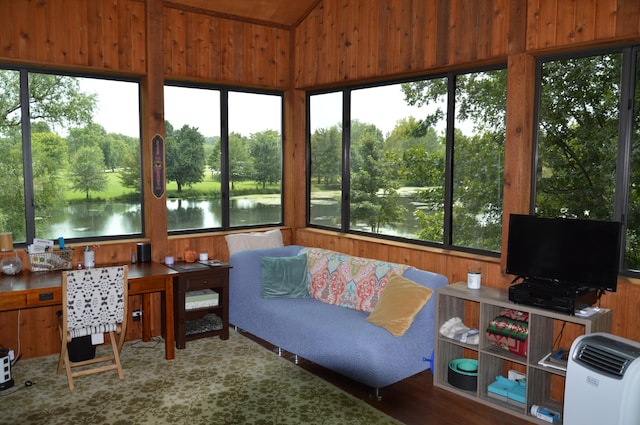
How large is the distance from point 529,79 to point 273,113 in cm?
300

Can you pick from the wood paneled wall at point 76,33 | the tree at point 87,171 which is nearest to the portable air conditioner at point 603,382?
the tree at point 87,171

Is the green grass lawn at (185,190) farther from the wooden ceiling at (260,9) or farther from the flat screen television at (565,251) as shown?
the flat screen television at (565,251)

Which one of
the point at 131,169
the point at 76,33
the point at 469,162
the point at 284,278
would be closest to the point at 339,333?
the point at 284,278

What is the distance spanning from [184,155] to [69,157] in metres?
1.09

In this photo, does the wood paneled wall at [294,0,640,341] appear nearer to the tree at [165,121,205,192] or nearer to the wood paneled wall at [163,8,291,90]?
A: the wood paneled wall at [163,8,291,90]

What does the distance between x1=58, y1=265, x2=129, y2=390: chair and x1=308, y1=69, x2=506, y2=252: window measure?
2450 mm

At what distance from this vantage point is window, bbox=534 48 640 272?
3555 mm

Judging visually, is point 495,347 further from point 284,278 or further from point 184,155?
point 184,155

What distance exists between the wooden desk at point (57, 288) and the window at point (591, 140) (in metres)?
3.03

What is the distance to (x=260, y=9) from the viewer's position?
5.55 metres

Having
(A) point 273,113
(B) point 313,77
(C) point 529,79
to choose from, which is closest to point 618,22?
(C) point 529,79

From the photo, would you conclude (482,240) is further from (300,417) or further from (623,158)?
(300,417)

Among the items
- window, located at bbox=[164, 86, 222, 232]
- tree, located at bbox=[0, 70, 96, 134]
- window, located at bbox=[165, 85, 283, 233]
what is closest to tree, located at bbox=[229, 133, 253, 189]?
window, located at bbox=[165, 85, 283, 233]

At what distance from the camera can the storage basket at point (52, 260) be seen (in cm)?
447
